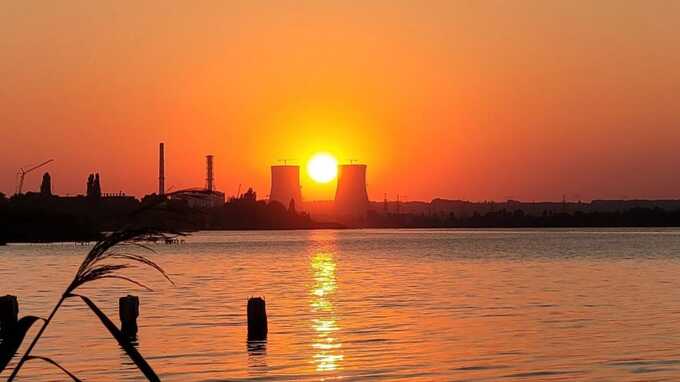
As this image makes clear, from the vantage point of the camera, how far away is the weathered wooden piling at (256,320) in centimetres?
3681

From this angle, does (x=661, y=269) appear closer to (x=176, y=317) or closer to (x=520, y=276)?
(x=520, y=276)

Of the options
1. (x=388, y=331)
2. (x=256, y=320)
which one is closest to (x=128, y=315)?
(x=256, y=320)

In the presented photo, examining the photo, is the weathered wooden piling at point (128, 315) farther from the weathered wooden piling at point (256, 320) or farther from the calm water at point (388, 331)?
the weathered wooden piling at point (256, 320)

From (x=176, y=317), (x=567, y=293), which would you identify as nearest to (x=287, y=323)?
(x=176, y=317)

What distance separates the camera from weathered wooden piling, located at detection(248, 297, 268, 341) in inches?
1449

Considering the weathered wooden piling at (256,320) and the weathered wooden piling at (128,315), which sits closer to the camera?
the weathered wooden piling at (256,320)

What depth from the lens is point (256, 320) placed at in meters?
37.0

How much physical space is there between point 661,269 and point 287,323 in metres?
61.4

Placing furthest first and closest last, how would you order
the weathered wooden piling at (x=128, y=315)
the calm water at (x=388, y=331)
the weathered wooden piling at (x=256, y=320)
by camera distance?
1. the weathered wooden piling at (x=128, y=315)
2. the weathered wooden piling at (x=256, y=320)
3. the calm water at (x=388, y=331)

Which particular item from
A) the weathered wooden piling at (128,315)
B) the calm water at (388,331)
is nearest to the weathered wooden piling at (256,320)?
the calm water at (388,331)

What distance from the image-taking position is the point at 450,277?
90.2 metres

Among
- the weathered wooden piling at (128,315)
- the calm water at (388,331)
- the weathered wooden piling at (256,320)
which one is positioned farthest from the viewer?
the weathered wooden piling at (128,315)

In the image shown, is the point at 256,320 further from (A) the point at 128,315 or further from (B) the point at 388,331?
(B) the point at 388,331

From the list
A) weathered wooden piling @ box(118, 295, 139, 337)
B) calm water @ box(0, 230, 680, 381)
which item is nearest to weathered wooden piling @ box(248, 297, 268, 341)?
calm water @ box(0, 230, 680, 381)
